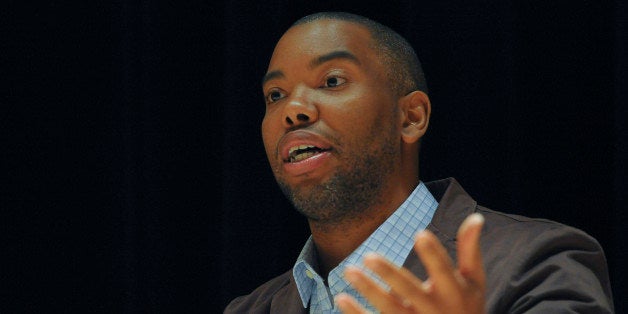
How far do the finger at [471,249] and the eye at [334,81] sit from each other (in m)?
0.64

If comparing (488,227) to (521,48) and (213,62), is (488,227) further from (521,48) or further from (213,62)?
(213,62)

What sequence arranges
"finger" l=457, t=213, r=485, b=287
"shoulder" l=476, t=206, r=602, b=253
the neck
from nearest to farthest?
"finger" l=457, t=213, r=485, b=287 < "shoulder" l=476, t=206, r=602, b=253 < the neck

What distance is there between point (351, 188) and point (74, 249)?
2.20 feet

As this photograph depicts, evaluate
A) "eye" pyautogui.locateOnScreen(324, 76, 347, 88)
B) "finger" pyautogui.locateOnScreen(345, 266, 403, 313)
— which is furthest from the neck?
"finger" pyautogui.locateOnScreen(345, 266, 403, 313)

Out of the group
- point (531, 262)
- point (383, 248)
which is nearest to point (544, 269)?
point (531, 262)

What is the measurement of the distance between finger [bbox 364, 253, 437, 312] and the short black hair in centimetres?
68

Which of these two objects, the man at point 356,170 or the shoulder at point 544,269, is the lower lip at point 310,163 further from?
the shoulder at point 544,269

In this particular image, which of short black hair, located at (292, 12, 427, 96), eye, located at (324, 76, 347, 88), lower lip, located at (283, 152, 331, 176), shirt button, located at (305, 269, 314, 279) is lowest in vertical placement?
shirt button, located at (305, 269, 314, 279)

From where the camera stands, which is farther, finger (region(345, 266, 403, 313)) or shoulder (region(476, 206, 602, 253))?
shoulder (region(476, 206, 602, 253))

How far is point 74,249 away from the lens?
182 cm

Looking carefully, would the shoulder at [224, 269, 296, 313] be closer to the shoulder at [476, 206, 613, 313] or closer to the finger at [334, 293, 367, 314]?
the shoulder at [476, 206, 613, 313]

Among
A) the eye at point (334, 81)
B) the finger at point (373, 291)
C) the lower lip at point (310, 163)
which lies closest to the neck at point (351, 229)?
the lower lip at point (310, 163)

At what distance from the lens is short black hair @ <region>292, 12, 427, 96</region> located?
1532 mm

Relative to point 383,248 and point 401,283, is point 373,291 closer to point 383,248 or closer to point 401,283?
point 401,283
